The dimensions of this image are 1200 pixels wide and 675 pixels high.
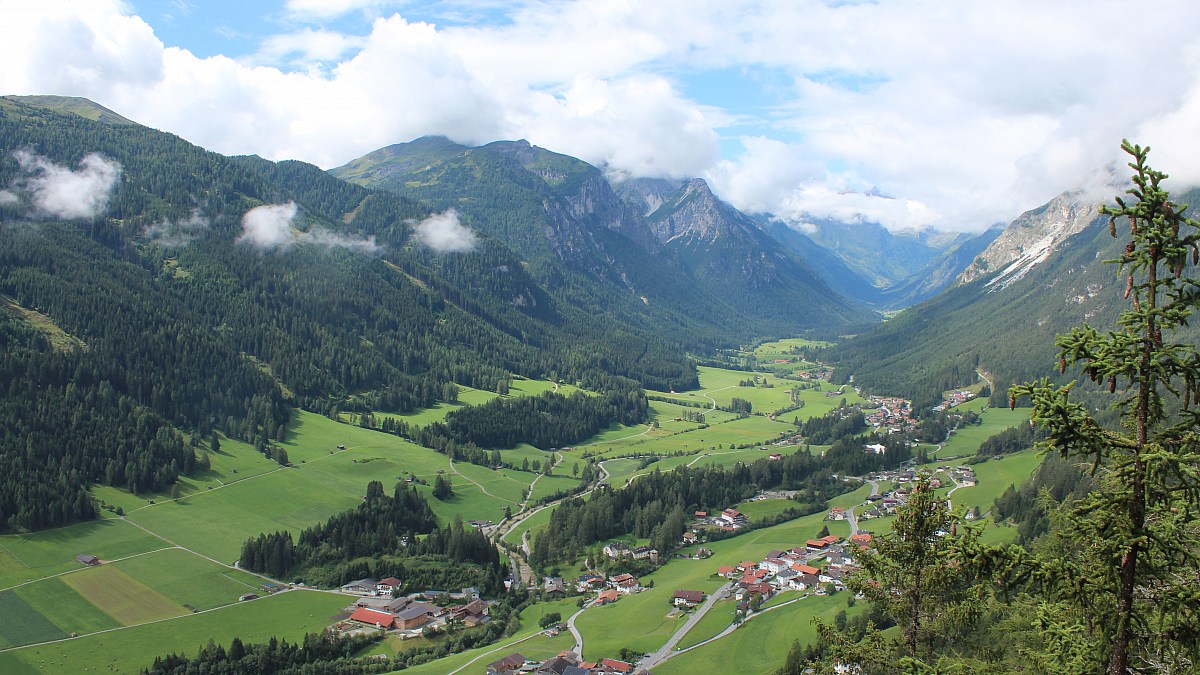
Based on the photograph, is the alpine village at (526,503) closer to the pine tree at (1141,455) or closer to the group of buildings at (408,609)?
the pine tree at (1141,455)

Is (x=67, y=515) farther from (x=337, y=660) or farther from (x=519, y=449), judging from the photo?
(x=519, y=449)

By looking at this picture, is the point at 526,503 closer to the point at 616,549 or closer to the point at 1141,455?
the point at 616,549

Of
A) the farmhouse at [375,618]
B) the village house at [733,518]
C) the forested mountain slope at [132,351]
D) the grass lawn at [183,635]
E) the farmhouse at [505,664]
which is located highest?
the forested mountain slope at [132,351]

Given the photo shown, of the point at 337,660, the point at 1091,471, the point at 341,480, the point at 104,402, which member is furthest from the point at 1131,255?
A: the point at 104,402

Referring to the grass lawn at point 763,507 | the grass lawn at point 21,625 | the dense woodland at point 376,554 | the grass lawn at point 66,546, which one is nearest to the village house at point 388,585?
the dense woodland at point 376,554

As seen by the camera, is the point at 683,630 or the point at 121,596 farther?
the point at 121,596

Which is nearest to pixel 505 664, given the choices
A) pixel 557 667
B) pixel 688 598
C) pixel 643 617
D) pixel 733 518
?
pixel 557 667

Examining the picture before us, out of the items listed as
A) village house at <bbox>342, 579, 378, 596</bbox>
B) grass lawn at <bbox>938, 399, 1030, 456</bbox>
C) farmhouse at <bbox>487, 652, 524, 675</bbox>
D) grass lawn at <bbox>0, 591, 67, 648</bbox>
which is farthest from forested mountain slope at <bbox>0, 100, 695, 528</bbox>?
grass lawn at <bbox>938, 399, 1030, 456</bbox>
